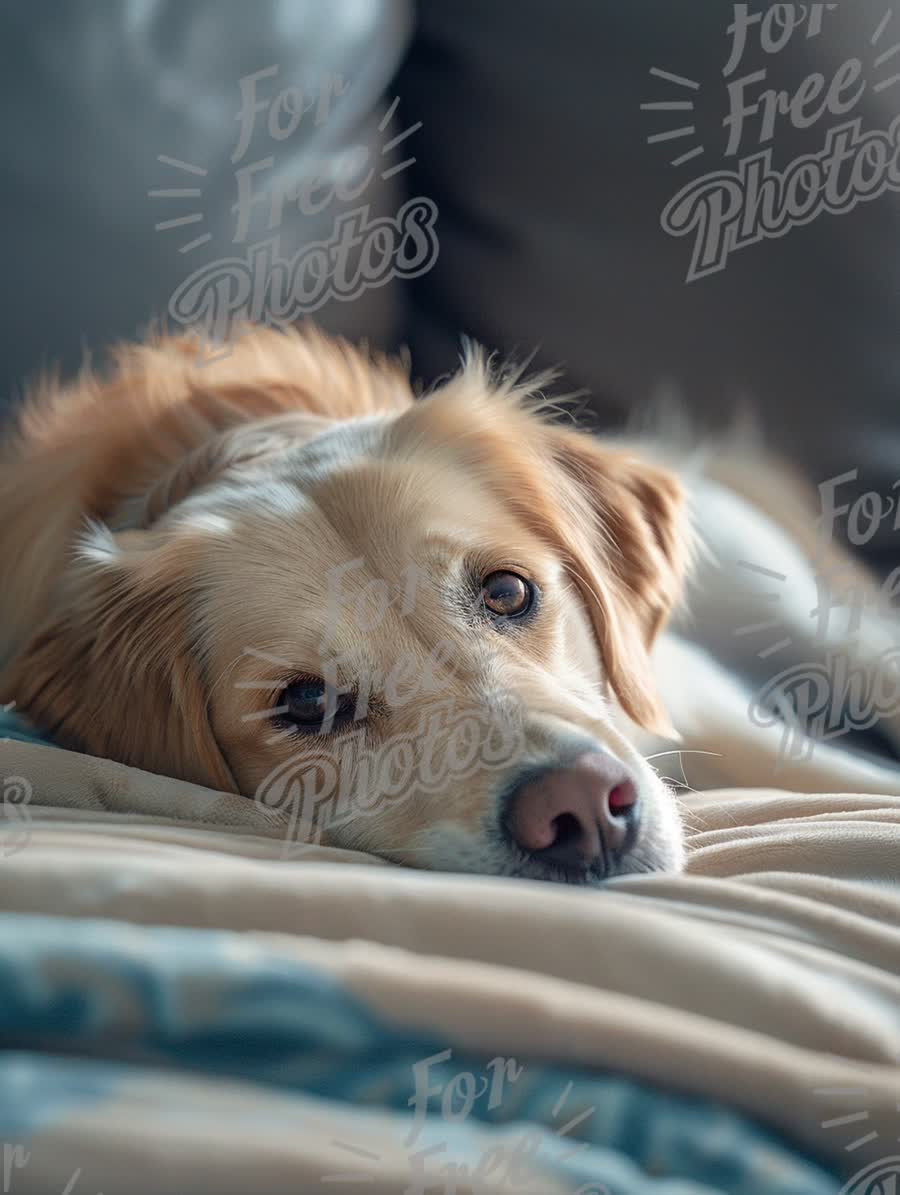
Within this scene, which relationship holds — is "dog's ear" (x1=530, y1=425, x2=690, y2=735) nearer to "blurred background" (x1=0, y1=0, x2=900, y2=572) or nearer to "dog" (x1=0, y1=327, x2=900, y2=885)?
"dog" (x1=0, y1=327, x2=900, y2=885)

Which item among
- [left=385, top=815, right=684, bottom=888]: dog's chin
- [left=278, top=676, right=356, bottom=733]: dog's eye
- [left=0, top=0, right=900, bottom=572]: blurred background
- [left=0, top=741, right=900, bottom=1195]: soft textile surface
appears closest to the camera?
[left=0, top=741, right=900, bottom=1195]: soft textile surface

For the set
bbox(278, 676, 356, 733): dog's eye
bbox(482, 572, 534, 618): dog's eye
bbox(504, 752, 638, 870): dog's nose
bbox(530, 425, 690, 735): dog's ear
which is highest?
bbox(530, 425, 690, 735): dog's ear

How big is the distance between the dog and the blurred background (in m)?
0.26

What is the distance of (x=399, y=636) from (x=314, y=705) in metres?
0.11

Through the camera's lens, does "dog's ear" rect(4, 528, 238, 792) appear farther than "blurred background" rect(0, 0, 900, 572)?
No

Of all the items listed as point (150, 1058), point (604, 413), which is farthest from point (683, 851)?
point (604, 413)

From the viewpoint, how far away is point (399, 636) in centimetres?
101

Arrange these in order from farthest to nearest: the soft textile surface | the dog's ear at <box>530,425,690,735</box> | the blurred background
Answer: the blurred background → the dog's ear at <box>530,425,690,735</box> → the soft textile surface

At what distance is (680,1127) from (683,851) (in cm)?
35

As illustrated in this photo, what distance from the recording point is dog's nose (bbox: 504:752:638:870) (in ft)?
2.78

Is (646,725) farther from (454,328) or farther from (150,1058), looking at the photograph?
(454,328)

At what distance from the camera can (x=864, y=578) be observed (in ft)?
5.03

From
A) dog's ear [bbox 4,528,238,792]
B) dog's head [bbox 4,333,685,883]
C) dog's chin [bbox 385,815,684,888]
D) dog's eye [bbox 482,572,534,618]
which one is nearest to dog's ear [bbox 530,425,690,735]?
dog's head [bbox 4,333,685,883]

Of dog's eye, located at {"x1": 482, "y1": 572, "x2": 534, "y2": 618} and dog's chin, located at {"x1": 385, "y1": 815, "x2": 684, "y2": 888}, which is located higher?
dog's eye, located at {"x1": 482, "y1": 572, "x2": 534, "y2": 618}
